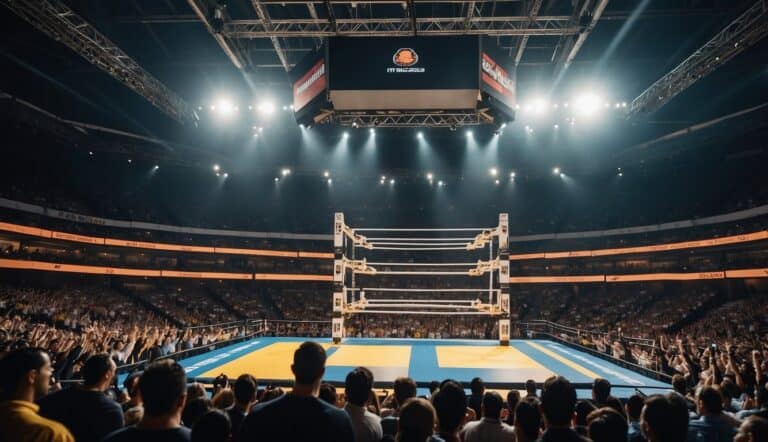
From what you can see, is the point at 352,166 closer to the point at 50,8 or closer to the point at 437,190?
the point at 437,190

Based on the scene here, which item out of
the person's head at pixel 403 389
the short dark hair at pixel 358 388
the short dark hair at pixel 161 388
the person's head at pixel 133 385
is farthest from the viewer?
the person's head at pixel 133 385

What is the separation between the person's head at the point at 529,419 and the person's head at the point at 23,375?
10.2 feet

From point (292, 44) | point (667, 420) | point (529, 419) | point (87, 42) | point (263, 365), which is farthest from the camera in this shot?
point (292, 44)

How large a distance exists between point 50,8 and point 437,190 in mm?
32314

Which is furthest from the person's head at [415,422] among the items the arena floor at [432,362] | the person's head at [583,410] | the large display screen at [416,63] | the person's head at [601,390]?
the large display screen at [416,63]

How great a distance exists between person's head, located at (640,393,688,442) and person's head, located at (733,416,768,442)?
0.45m

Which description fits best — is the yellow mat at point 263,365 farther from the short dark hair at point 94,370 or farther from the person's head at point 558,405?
the person's head at point 558,405

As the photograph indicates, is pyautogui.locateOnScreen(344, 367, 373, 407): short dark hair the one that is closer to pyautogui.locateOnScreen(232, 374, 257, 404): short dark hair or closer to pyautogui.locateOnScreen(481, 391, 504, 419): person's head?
pyautogui.locateOnScreen(481, 391, 504, 419): person's head

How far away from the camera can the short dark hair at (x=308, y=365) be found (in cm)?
235

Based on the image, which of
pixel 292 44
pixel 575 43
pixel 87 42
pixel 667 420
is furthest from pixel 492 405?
pixel 87 42

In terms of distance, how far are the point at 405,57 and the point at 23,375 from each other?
7.32 m

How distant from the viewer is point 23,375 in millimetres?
2541

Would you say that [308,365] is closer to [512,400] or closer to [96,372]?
[96,372]

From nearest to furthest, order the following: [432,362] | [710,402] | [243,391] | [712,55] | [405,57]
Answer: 1. [710,402]
2. [243,391]
3. [405,57]
4. [432,362]
5. [712,55]
